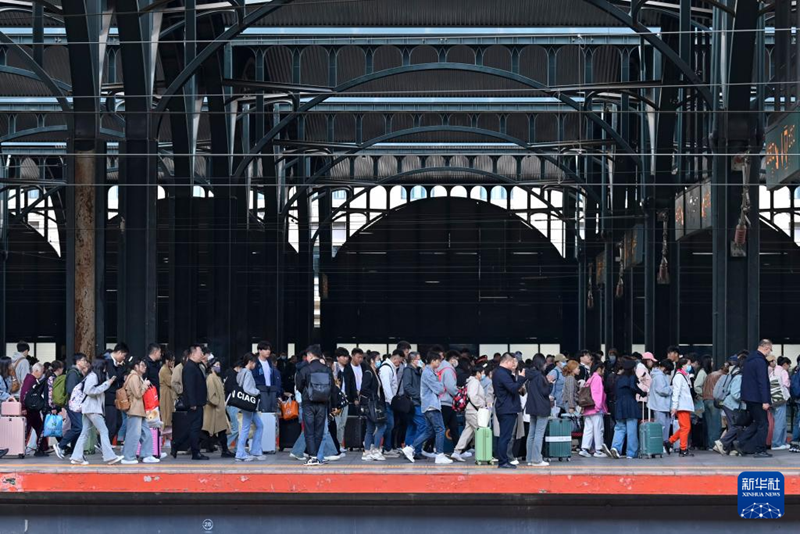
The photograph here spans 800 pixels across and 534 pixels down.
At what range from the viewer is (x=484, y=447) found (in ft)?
57.2

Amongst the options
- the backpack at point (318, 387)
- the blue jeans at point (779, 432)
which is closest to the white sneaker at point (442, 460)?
the backpack at point (318, 387)

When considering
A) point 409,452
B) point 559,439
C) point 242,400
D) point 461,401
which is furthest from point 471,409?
point 242,400

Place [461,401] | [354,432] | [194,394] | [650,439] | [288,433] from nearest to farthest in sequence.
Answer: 1. [194,394]
2. [461,401]
3. [650,439]
4. [354,432]
5. [288,433]

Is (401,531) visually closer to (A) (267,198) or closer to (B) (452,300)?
(A) (267,198)

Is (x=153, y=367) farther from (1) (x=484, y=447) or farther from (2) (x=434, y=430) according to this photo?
(1) (x=484, y=447)

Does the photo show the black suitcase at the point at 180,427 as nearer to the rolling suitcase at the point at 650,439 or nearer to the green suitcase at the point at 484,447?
the green suitcase at the point at 484,447

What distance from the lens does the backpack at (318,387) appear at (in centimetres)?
1711

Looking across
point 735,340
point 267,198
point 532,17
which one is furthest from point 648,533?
point 267,198

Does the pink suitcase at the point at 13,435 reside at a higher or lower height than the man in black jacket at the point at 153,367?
lower

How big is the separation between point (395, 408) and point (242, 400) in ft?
7.09

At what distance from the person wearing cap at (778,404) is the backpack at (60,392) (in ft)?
33.8

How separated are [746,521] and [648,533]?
1.19 meters

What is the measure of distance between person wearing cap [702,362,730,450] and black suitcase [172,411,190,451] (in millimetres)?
7873

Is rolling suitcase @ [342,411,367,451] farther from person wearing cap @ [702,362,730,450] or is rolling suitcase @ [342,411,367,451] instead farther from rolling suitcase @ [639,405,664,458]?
person wearing cap @ [702,362,730,450]
